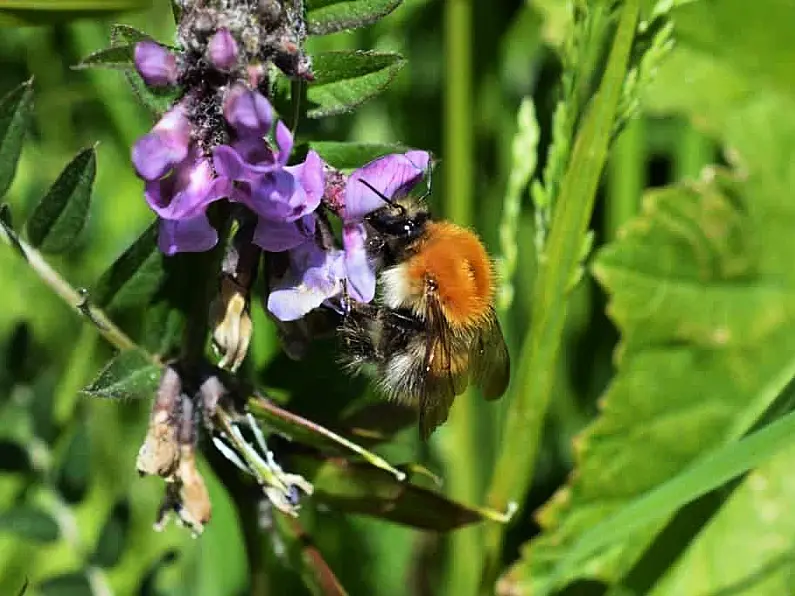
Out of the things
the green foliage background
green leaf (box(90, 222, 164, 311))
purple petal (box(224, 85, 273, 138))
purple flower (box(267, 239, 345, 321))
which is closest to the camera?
purple petal (box(224, 85, 273, 138))

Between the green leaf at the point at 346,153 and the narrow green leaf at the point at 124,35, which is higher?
the narrow green leaf at the point at 124,35

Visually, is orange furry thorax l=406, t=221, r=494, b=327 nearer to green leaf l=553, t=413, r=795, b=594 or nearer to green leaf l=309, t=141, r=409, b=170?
green leaf l=309, t=141, r=409, b=170

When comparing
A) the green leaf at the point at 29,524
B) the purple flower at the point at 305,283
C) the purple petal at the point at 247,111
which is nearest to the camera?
the purple petal at the point at 247,111

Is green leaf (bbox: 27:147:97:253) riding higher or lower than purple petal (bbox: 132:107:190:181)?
lower

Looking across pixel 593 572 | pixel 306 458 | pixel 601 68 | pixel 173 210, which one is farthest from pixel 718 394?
pixel 173 210

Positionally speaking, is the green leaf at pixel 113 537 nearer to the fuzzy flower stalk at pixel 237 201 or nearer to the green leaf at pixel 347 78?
the fuzzy flower stalk at pixel 237 201

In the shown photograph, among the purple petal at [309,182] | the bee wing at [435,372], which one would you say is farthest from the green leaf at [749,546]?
the purple petal at [309,182]

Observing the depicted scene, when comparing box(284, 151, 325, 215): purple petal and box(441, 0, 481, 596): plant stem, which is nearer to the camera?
box(284, 151, 325, 215): purple petal

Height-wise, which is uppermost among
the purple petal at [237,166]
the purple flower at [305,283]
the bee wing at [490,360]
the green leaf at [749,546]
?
the purple petal at [237,166]

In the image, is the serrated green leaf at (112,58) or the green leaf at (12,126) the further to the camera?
the green leaf at (12,126)

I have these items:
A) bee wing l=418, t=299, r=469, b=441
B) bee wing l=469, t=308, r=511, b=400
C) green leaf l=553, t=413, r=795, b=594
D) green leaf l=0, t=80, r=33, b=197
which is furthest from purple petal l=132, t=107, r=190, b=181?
green leaf l=553, t=413, r=795, b=594
